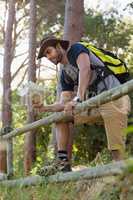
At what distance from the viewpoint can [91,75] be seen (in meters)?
5.09

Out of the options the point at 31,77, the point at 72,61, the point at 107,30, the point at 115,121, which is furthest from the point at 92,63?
the point at 107,30

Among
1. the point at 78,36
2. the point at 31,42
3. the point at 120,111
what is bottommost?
the point at 120,111

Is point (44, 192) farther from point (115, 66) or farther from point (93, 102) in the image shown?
point (115, 66)

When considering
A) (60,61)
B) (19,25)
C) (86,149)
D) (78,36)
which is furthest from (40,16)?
(60,61)

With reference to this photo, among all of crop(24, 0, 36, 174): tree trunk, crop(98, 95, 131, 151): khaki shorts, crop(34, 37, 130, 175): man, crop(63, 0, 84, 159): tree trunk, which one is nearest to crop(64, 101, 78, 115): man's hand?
crop(34, 37, 130, 175): man

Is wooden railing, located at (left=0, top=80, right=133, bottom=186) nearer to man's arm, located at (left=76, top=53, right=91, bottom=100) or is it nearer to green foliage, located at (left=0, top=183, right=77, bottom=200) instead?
man's arm, located at (left=76, top=53, right=91, bottom=100)

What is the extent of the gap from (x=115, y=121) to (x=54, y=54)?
0.80 meters

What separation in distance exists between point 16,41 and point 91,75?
29.5 m

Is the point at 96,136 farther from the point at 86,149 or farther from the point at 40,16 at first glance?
the point at 40,16

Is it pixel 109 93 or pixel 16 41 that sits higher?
pixel 16 41

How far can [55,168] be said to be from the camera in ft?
16.4

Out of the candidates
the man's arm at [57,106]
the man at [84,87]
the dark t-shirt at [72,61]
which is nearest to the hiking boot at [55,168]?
the man at [84,87]

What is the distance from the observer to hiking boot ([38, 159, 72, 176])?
500 cm

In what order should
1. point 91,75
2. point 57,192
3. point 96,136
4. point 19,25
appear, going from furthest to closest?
point 19,25
point 96,136
point 91,75
point 57,192
